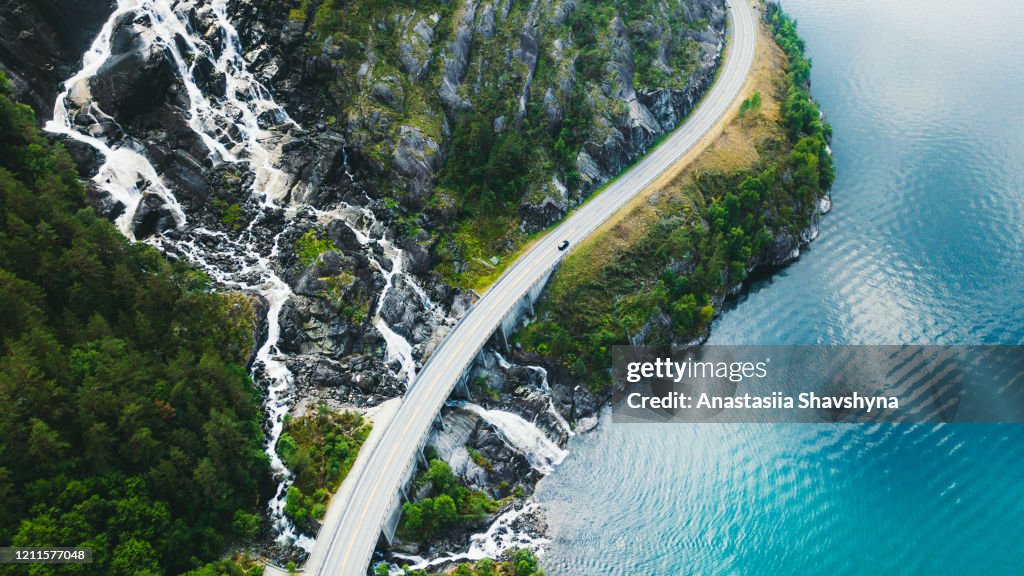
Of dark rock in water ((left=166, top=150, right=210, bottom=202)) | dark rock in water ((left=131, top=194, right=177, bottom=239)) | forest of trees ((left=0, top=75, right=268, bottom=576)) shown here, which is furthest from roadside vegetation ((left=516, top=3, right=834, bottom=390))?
dark rock in water ((left=131, top=194, right=177, bottom=239))

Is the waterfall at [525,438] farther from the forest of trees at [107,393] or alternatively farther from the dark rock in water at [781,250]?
the dark rock in water at [781,250]

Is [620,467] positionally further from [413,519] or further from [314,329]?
[314,329]

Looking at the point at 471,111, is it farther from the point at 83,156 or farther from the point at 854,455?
the point at 854,455

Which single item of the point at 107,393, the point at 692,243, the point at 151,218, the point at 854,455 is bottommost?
the point at 854,455

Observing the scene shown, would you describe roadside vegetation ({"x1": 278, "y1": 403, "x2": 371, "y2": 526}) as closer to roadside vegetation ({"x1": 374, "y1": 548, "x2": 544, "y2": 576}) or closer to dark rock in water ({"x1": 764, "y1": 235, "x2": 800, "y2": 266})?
roadside vegetation ({"x1": 374, "y1": 548, "x2": 544, "y2": 576})

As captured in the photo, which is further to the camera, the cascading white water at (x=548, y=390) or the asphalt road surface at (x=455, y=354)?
the cascading white water at (x=548, y=390)

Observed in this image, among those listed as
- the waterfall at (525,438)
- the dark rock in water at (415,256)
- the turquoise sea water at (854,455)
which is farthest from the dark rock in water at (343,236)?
the turquoise sea water at (854,455)

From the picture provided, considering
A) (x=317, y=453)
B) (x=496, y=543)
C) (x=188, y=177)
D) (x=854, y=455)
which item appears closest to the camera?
(x=496, y=543)

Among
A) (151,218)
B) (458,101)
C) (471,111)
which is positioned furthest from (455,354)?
(151,218)
